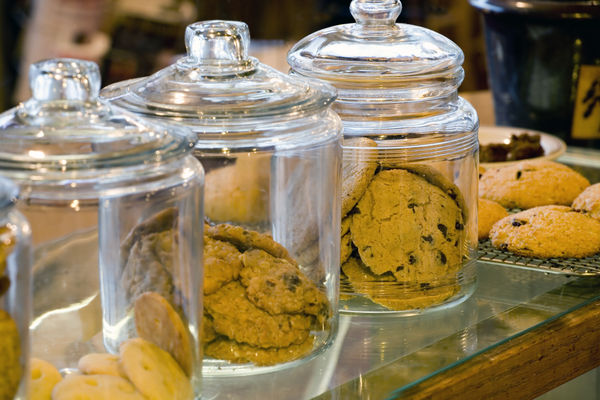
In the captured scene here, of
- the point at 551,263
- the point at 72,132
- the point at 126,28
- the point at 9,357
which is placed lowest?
the point at 126,28

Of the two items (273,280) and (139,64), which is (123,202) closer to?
(273,280)

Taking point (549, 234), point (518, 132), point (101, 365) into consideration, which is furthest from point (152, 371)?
point (518, 132)

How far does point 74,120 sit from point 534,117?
120cm

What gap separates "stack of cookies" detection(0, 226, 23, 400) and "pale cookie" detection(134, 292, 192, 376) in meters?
0.11

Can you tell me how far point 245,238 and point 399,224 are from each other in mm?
156

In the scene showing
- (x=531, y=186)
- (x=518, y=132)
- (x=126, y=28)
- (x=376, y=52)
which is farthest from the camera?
(x=126, y=28)

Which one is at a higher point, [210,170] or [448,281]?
Result: [210,170]

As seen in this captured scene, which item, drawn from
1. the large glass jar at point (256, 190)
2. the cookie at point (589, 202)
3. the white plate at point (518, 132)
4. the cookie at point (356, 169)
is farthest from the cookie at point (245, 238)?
the white plate at point (518, 132)

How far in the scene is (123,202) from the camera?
23.5 inches

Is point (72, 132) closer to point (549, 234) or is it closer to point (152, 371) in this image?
point (152, 371)

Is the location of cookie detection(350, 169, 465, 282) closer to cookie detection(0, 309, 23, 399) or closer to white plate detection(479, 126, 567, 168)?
cookie detection(0, 309, 23, 399)

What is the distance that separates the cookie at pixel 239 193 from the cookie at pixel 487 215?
1.06ft

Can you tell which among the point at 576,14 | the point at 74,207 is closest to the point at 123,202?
the point at 74,207

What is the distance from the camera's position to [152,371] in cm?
59
